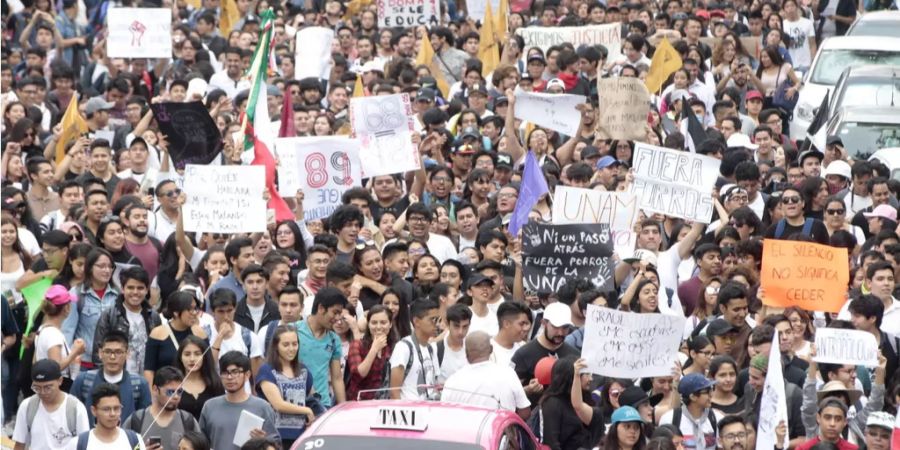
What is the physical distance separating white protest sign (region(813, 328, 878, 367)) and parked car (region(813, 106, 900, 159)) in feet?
22.9

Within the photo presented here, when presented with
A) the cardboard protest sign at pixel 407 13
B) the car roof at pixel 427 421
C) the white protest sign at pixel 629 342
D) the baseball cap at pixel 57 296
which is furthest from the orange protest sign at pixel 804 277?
the cardboard protest sign at pixel 407 13

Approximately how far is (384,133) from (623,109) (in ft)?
7.71

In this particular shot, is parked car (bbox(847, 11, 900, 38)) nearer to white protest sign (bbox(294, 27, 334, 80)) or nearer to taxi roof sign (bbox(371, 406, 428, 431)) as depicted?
white protest sign (bbox(294, 27, 334, 80))

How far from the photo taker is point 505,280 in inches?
621

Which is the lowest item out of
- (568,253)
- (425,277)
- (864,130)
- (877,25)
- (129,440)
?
(129,440)

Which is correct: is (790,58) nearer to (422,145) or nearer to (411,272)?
(422,145)

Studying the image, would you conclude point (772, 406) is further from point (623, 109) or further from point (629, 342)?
point (623, 109)

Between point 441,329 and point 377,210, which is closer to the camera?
point 441,329

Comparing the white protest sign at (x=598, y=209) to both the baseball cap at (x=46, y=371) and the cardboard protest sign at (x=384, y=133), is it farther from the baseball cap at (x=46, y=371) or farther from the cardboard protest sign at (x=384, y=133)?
the baseball cap at (x=46, y=371)

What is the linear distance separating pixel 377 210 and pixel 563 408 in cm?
477

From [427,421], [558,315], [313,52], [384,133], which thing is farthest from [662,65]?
[427,421]

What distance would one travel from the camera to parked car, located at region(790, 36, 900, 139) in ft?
78.5

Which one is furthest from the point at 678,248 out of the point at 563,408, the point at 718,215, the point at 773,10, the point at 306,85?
the point at 773,10

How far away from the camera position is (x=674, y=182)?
55.9ft
